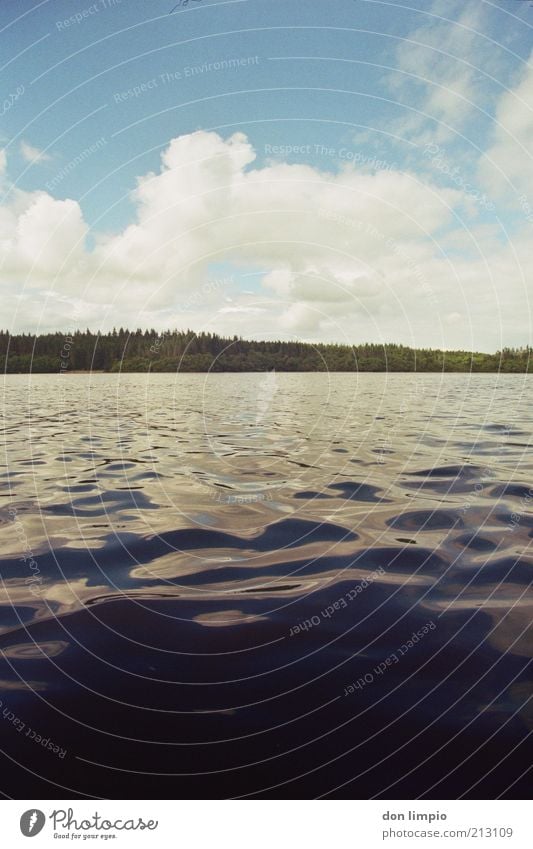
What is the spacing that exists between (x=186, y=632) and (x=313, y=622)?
1.15 meters

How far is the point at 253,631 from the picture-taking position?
4.88 m

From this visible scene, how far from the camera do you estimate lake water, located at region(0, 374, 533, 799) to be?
3.36 m

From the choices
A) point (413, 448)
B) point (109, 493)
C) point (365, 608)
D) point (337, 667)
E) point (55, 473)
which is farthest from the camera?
point (413, 448)

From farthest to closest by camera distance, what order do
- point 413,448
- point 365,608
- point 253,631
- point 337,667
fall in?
point 413,448, point 365,608, point 253,631, point 337,667

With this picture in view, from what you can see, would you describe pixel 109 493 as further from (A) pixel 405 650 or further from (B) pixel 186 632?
(A) pixel 405 650

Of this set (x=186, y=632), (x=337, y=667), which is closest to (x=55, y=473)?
(x=186, y=632)

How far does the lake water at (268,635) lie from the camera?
3355 millimetres

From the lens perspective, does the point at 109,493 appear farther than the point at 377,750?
Yes

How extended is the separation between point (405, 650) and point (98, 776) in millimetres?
2503

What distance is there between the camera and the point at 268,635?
4832 millimetres
